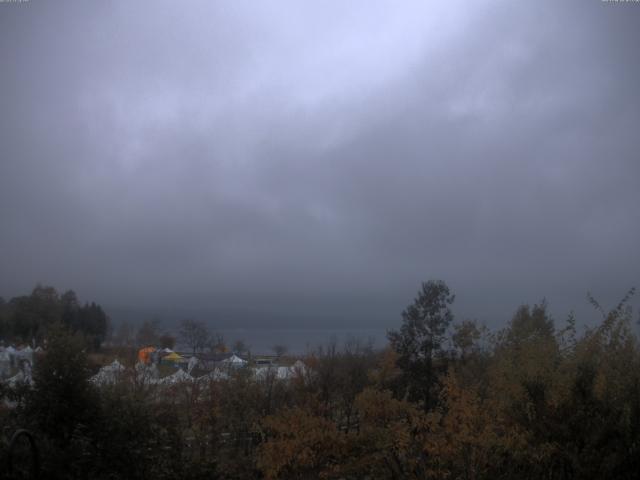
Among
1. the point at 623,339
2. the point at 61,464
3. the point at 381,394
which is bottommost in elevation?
the point at 61,464

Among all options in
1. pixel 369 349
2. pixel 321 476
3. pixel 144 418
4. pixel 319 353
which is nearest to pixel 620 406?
pixel 321 476

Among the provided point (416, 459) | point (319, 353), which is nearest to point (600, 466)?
point (416, 459)

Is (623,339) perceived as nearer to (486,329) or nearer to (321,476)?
(486,329)

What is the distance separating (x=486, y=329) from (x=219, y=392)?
961 centimetres

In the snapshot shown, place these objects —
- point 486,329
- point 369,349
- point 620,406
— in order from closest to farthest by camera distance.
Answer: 1. point 620,406
2. point 486,329
3. point 369,349

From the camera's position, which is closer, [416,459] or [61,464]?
[61,464]

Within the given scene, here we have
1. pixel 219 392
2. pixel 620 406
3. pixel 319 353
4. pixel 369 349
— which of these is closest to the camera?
pixel 620 406

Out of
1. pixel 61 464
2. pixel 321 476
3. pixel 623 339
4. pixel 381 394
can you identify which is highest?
pixel 623 339

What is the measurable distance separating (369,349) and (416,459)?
67.8 feet

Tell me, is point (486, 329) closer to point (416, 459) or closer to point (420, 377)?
point (416, 459)

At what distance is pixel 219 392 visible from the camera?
20.9 m

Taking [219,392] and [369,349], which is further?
[369,349]

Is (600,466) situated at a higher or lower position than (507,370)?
lower

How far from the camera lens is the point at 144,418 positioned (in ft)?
36.7
